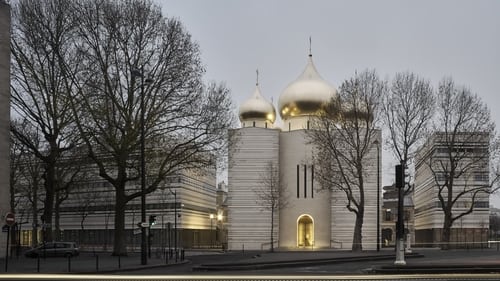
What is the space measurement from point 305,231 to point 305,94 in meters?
15.7

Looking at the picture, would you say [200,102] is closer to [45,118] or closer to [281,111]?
[45,118]

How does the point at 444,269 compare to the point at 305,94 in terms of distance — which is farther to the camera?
the point at 305,94

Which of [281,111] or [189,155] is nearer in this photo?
[189,155]

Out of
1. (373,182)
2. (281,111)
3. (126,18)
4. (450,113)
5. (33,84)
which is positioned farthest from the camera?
(281,111)

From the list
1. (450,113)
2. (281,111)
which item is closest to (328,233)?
(281,111)

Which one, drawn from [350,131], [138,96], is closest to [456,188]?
[350,131]

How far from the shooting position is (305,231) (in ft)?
246

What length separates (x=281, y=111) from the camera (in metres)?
78.9

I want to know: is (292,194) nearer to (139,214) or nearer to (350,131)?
(350,131)

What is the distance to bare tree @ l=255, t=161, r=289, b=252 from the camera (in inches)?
2820

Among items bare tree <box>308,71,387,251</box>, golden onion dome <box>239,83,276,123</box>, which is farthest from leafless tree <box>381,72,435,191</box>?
golden onion dome <box>239,83,276,123</box>

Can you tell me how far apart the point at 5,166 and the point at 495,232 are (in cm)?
10605

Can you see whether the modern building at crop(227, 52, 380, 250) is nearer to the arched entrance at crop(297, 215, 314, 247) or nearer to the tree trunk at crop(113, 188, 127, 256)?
the arched entrance at crop(297, 215, 314, 247)

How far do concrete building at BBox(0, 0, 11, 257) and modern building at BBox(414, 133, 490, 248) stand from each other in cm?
3170
